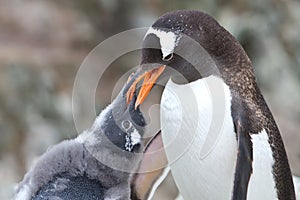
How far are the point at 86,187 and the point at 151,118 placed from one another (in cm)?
21

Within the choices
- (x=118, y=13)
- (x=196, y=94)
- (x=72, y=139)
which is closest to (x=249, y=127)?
(x=196, y=94)

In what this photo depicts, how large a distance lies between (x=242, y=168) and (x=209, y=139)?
0.25 ft

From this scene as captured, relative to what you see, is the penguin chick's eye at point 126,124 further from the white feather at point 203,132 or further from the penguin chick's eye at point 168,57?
the penguin chick's eye at point 168,57

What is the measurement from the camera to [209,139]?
1384 millimetres

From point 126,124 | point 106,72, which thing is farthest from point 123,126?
point 106,72

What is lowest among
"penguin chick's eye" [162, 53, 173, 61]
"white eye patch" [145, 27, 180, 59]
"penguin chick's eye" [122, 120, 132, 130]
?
"penguin chick's eye" [122, 120, 132, 130]

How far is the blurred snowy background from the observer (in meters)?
3.14

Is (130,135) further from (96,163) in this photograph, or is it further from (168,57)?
(168,57)

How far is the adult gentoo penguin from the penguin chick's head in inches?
2.3

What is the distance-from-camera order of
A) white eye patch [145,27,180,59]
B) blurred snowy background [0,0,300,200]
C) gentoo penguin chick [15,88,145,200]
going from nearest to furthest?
white eye patch [145,27,180,59] < gentoo penguin chick [15,88,145,200] < blurred snowy background [0,0,300,200]

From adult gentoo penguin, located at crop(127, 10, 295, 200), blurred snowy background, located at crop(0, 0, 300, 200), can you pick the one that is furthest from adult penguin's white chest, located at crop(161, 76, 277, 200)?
blurred snowy background, located at crop(0, 0, 300, 200)

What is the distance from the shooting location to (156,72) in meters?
1.35

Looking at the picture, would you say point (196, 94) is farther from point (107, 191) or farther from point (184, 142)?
point (107, 191)

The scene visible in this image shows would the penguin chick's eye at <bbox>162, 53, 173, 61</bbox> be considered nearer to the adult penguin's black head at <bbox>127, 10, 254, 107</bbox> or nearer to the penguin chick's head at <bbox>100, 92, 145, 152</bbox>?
the adult penguin's black head at <bbox>127, 10, 254, 107</bbox>
